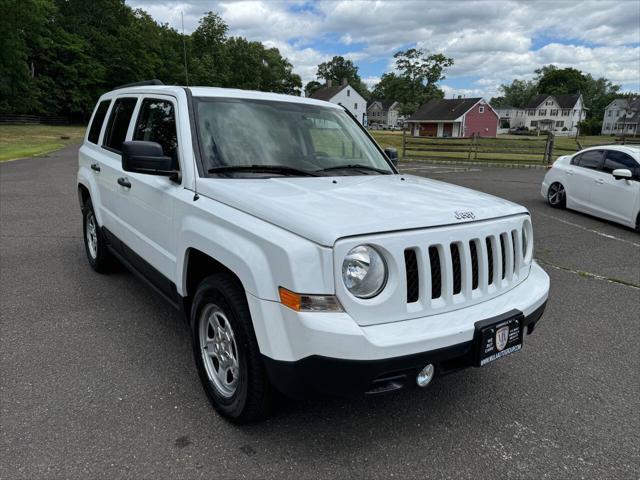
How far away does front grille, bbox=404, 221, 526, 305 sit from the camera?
237cm

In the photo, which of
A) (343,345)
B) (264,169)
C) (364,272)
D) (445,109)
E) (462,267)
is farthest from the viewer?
(445,109)

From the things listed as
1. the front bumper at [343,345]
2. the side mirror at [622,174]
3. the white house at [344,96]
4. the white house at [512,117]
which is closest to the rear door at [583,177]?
the side mirror at [622,174]

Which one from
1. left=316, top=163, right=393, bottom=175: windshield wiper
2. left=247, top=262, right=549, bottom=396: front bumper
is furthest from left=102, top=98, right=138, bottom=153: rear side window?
left=247, top=262, right=549, bottom=396: front bumper

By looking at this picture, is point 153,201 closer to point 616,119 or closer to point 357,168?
point 357,168

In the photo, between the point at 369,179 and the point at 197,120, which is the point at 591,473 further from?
the point at 197,120

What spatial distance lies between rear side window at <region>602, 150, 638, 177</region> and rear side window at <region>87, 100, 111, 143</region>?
865 centimetres

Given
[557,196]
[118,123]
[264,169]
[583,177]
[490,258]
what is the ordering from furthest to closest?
[557,196]
[583,177]
[118,123]
[264,169]
[490,258]

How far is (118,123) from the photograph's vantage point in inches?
180

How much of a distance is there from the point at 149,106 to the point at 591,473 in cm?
385

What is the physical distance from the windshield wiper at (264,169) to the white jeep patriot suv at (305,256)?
1 cm

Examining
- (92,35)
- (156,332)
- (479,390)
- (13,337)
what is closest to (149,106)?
(156,332)

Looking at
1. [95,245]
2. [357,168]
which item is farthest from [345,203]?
[95,245]

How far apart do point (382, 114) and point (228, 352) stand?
436 feet

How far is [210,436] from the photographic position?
2688 millimetres
